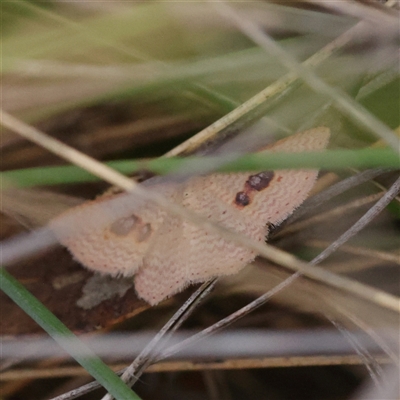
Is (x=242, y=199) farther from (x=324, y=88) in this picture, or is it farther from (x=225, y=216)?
(x=324, y=88)

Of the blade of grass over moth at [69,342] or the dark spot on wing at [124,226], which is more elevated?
the dark spot on wing at [124,226]

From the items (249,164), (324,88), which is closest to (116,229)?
(249,164)

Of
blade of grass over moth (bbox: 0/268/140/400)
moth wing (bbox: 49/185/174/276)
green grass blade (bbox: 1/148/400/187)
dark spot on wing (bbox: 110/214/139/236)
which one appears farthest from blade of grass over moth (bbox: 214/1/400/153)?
blade of grass over moth (bbox: 0/268/140/400)

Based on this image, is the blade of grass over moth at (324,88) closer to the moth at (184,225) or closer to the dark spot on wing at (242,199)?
the moth at (184,225)

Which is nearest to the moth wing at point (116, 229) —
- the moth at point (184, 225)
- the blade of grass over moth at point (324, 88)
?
the moth at point (184, 225)

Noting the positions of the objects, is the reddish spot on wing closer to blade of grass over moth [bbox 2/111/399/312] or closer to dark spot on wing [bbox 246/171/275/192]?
dark spot on wing [bbox 246/171/275/192]

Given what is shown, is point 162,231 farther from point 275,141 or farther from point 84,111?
point 84,111
